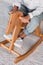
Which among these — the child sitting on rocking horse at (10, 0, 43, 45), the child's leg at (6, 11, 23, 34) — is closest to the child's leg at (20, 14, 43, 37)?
the child sitting on rocking horse at (10, 0, 43, 45)

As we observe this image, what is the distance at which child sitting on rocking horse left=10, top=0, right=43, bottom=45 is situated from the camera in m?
1.49

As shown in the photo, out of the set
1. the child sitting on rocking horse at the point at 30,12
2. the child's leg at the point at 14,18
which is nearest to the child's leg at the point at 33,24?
the child sitting on rocking horse at the point at 30,12

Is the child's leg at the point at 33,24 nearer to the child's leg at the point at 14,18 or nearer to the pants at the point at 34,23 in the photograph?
the pants at the point at 34,23

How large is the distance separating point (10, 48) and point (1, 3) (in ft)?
4.02

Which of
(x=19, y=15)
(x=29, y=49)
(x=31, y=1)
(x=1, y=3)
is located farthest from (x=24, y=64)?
(x=1, y=3)

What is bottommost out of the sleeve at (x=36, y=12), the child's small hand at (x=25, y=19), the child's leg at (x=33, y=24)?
the child's leg at (x=33, y=24)

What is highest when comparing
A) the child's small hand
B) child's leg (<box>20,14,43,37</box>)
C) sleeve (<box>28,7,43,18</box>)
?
sleeve (<box>28,7,43,18</box>)

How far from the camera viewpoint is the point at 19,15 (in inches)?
58.8

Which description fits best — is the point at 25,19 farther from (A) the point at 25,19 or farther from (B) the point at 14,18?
(B) the point at 14,18

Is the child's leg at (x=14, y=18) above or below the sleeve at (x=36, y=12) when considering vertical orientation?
below

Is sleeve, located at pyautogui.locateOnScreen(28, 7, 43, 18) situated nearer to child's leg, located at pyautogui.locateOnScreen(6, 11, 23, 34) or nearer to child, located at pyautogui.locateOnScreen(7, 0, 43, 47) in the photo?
child, located at pyautogui.locateOnScreen(7, 0, 43, 47)

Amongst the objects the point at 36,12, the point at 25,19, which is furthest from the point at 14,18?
the point at 36,12

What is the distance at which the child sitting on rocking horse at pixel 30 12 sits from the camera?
149cm

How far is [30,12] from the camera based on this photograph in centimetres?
158
